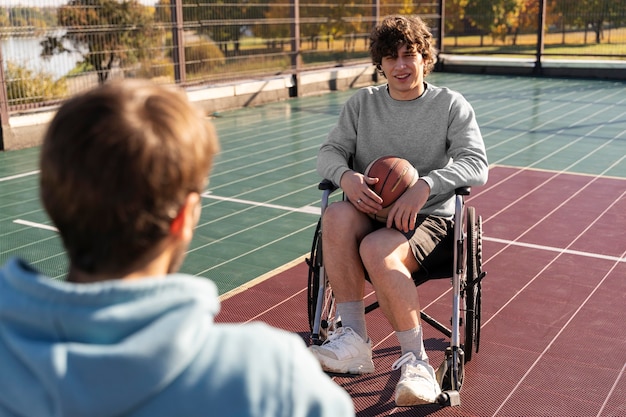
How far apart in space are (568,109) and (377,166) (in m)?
8.57

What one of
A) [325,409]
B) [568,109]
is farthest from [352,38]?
[325,409]

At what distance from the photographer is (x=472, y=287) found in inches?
127

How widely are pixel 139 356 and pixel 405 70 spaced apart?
2.66 meters

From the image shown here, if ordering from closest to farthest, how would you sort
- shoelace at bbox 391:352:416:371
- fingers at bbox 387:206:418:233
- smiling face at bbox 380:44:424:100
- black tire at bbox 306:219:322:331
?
shoelace at bbox 391:352:416:371 → fingers at bbox 387:206:418:233 → black tire at bbox 306:219:322:331 → smiling face at bbox 380:44:424:100

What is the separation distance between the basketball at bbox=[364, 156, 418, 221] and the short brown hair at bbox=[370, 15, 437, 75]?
0.51 metres

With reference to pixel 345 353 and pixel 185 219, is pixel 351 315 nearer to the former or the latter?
pixel 345 353

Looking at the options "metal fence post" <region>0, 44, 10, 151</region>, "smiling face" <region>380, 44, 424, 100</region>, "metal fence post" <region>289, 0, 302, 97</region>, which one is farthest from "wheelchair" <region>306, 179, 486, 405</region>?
"metal fence post" <region>289, 0, 302, 97</region>

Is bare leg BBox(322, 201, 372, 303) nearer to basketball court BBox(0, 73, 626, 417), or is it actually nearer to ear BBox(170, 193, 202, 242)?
basketball court BBox(0, 73, 626, 417)

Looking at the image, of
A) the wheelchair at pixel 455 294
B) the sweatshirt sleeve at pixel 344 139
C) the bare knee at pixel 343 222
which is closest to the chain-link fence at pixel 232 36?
the sweatshirt sleeve at pixel 344 139

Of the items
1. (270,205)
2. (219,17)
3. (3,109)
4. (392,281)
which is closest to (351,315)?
(392,281)

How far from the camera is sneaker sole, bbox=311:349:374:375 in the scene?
3031mm

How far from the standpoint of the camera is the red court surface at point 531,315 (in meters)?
3.14

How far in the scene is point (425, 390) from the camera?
284 centimetres

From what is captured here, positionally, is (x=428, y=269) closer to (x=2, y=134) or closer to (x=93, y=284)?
(x=93, y=284)
